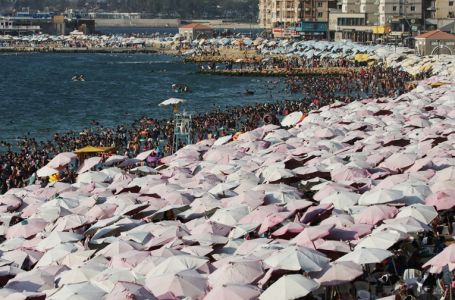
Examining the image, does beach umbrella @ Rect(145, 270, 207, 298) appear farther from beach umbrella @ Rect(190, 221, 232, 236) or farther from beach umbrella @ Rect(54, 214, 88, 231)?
beach umbrella @ Rect(54, 214, 88, 231)

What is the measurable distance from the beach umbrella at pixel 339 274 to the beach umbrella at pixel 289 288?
2.23 ft

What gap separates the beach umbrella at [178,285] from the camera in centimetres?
1805

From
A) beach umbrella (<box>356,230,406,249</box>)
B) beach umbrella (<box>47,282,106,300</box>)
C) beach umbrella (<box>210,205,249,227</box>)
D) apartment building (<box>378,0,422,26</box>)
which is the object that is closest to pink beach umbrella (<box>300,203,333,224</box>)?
beach umbrella (<box>210,205,249,227</box>)

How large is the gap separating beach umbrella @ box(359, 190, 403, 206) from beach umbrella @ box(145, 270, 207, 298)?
673cm

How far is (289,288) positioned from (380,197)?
674cm

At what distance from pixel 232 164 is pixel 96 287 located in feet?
43.0

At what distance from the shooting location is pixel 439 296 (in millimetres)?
19500

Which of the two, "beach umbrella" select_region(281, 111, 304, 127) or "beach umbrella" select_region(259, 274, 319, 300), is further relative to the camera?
"beach umbrella" select_region(281, 111, 304, 127)

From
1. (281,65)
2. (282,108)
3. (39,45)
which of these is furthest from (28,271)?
(39,45)

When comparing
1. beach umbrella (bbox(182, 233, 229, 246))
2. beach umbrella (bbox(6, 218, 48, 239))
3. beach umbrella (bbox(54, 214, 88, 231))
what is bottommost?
beach umbrella (bbox(6, 218, 48, 239))

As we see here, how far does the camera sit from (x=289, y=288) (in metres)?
17.6

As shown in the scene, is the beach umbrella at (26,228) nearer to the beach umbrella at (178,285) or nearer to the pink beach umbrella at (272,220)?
the pink beach umbrella at (272,220)

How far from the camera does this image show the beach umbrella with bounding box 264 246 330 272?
1866 cm

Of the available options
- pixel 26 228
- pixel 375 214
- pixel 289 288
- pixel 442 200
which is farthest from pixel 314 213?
pixel 26 228
